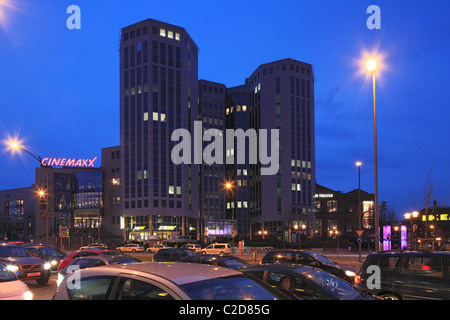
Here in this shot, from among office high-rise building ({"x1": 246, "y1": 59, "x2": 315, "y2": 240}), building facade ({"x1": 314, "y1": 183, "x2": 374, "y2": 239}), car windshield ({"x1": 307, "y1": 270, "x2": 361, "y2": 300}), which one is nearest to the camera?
car windshield ({"x1": 307, "y1": 270, "x2": 361, "y2": 300})

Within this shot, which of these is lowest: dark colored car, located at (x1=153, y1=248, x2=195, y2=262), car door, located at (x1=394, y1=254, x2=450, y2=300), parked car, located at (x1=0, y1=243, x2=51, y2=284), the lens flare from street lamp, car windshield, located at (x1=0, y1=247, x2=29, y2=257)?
dark colored car, located at (x1=153, y1=248, x2=195, y2=262)

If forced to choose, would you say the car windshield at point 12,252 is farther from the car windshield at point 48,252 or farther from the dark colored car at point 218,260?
the dark colored car at point 218,260

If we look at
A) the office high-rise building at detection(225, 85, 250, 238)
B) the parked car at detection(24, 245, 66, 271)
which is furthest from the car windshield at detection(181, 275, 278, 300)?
the office high-rise building at detection(225, 85, 250, 238)

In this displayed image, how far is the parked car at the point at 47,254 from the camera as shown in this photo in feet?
75.4

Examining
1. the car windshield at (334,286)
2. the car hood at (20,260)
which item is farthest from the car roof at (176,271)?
the car hood at (20,260)

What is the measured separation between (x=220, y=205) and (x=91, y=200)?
36.2 m

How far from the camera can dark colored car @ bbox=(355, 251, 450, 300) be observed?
9125mm

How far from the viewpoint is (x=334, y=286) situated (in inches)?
300

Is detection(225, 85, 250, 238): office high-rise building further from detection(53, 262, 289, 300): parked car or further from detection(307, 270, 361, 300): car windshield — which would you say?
detection(53, 262, 289, 300): parked car

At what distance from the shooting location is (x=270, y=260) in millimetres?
16438

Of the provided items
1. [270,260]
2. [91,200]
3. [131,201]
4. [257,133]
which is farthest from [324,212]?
[270,260]

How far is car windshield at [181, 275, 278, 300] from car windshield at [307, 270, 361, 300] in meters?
2.88
